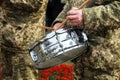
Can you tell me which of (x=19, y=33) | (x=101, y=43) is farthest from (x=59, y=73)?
(x=101, y=43)

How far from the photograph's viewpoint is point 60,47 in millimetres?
3180

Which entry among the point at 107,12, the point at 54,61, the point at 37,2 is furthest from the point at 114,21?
the point at 37,2

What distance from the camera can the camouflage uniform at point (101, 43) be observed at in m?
3.17

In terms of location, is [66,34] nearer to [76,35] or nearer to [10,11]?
[76,35]

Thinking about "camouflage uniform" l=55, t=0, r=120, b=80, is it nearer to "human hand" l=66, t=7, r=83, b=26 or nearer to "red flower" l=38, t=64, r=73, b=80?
"human hand" l=66, t=7, r=83, b=26

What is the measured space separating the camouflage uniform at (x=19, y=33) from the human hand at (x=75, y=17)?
1687 millimetres

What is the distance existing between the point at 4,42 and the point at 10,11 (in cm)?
35

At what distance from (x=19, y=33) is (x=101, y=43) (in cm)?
178

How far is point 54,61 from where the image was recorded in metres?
3.22

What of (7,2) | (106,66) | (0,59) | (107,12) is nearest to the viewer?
(107,12)

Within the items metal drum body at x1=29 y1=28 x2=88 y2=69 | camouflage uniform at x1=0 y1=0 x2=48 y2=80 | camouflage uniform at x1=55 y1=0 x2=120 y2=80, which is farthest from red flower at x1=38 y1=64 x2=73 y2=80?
metal drum body at x1=29 y1=28 x2=88 y2=69

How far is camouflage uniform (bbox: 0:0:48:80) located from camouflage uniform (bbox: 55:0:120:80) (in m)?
1.54

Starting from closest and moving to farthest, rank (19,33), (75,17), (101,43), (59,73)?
(75,17)
(101,43)
(19,33)
(59,73)

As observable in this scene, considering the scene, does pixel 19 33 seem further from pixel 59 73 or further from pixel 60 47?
pixel 60 47
